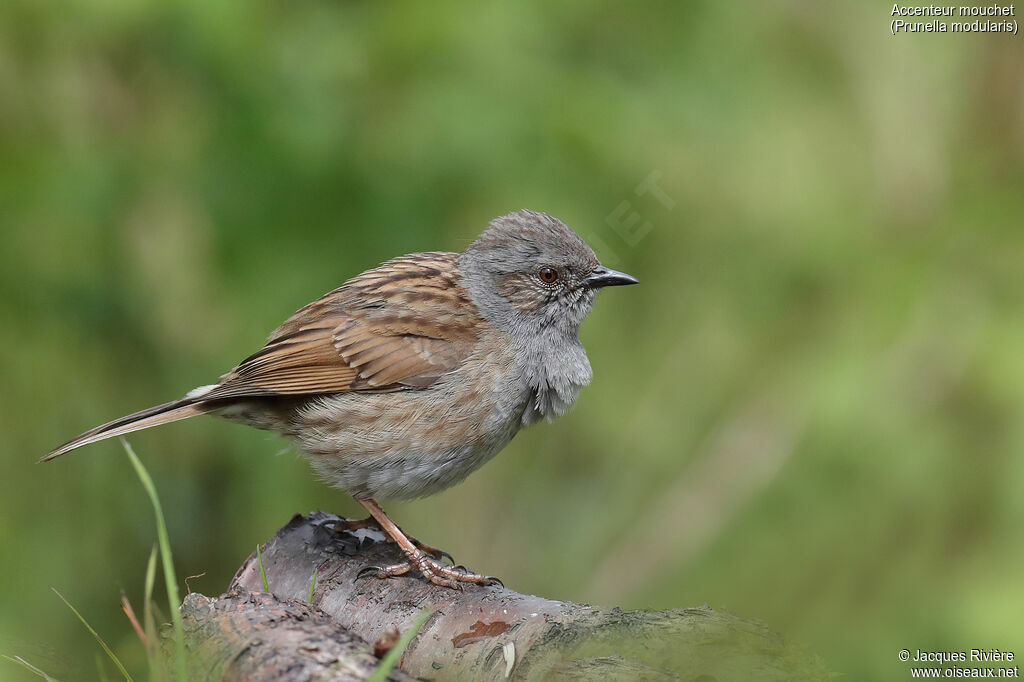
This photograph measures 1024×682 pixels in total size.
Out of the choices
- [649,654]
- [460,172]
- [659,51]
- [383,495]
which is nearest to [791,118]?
[659,51]

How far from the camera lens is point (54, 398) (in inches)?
195

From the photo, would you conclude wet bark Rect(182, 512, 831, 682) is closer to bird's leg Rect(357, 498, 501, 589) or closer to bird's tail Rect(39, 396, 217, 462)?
bird's leg Rect(357, 498, 501, 589)

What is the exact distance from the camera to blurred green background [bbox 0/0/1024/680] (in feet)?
15.1

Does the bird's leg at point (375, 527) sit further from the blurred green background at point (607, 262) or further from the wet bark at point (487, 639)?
the blurred green background at point (607, 262)

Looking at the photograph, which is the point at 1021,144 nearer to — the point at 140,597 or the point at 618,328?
the point at 618,328

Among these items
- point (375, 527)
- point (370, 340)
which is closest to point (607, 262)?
point (370, 340)

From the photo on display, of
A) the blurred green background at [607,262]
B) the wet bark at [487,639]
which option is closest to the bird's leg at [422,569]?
the wet bark at [487,639]

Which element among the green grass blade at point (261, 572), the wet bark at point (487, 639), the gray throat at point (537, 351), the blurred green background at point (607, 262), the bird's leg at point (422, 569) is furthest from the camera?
the blurred green background at point (607, 262)

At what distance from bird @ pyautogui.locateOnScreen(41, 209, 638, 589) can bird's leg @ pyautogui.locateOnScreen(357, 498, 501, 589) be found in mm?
24

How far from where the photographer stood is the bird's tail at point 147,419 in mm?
3893

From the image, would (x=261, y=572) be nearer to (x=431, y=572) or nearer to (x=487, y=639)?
(x=431, y=572)

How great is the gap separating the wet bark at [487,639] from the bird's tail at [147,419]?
121 cm

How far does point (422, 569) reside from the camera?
3471 mm

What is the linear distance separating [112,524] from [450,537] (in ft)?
5.98
